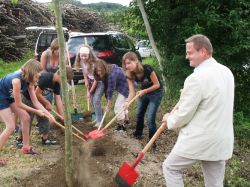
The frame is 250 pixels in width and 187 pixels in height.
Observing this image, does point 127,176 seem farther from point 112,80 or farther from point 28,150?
point 112,80

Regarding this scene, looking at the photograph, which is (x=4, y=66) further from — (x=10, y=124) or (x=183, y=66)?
(x=10, y=124)

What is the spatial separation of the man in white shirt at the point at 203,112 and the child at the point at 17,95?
2.34 meters

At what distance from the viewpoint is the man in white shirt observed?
14.0 feet

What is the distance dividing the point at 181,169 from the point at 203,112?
697 mm

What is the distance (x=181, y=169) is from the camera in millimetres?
4617

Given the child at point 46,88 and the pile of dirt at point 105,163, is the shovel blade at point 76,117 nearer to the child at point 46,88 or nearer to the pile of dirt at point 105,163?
the pile of dirt at point 105,163

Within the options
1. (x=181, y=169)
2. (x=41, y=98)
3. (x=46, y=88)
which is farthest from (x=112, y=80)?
(x=181, y=169)

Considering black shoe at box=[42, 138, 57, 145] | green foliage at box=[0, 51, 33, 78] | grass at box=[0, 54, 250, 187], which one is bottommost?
grass at box=[0, 54, 250, 187]

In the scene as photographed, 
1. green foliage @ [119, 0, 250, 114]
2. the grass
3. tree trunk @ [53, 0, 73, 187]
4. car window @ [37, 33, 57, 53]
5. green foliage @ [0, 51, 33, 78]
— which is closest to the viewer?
tree trunk @ [53, 0, 73, 187]

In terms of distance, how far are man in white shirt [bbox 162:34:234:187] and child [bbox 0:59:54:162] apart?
234 centimetres

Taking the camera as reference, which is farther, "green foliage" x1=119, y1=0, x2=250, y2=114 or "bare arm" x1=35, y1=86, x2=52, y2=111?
"green foliage" x1=119, y1=0, x2=250, y2=114

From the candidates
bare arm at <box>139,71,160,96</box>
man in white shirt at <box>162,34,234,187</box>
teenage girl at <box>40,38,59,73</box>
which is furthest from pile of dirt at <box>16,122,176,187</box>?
man in white shirt at <box>162,34,234,187</box>

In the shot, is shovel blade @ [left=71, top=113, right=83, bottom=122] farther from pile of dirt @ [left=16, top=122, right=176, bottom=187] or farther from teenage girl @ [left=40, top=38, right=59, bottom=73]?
teenage girl @ [left=40, top=38, right=59, bottom=73]

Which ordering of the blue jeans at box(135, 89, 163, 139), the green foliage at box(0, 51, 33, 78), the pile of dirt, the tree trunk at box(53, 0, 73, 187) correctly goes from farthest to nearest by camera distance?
the green foliage at box(0, 51, 33, 78), the blue jeans at box(135, 89, 163, 139), the pile of dirt, the tree trunk at box(53, 0, 73, 187)
